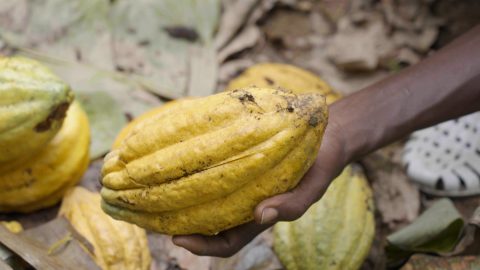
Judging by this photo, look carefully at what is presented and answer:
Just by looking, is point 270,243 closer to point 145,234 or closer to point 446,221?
point 145,234

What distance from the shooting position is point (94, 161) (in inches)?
109

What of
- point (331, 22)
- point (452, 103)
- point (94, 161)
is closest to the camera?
point (452, 103)

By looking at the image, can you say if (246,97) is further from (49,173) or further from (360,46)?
(360,46)

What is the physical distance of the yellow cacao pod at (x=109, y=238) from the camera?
2.13 metres

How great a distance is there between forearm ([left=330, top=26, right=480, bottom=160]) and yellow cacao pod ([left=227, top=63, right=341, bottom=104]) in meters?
0.89

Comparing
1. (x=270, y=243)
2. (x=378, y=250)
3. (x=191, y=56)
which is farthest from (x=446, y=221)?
(x=191, y=56)

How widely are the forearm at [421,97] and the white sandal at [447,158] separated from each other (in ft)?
2.30

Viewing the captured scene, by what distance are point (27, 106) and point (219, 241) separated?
2.85 feet

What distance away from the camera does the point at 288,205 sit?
1584 millimetres

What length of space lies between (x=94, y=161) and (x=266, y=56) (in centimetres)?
134

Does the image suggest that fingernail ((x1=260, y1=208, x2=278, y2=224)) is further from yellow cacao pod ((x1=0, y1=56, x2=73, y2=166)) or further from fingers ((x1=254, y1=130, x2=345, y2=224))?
yellow cacao pod ((x1=0, y1=56, x2=73, y2=166))

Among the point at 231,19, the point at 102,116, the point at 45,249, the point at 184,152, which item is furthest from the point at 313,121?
the point at 231,19

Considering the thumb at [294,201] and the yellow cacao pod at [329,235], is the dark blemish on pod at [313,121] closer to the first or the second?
the thumb at [294,201]

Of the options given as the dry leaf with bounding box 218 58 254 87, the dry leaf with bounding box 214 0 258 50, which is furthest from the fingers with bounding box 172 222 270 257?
the dry leaf with bounding box 214 0 258 50
